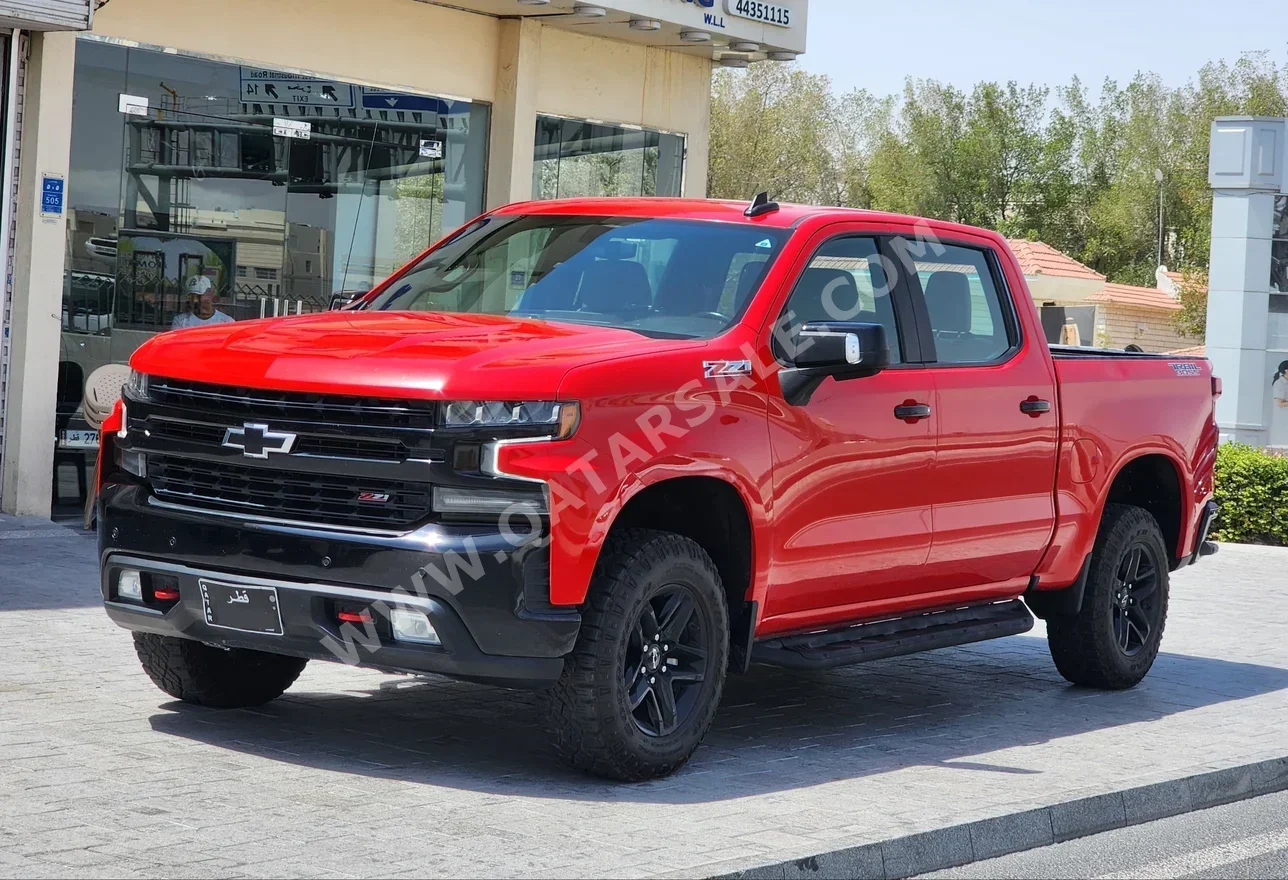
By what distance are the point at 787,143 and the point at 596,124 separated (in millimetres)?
50584

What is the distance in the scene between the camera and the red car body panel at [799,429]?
18.5ft

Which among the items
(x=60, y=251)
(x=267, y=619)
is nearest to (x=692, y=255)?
(x=267, y=619)

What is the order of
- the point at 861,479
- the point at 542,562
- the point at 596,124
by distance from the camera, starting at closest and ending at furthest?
the point at 542,562 < the point at 861,479 < the point at 596,124

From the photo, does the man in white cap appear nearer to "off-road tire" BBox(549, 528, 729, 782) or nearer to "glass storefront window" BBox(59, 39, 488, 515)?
"glass storefront window" BBox(59, 39, 488, 515)

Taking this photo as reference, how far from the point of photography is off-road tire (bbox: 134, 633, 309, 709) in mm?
6668

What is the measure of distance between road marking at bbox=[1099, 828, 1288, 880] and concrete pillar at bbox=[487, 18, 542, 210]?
10731mm

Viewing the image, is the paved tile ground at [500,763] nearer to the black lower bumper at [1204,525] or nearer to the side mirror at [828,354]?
the black lower bumper at [1204,525]

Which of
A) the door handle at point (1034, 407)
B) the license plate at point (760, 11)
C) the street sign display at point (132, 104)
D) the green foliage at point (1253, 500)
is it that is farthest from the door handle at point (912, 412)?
the green foliage at point (1253, 500)

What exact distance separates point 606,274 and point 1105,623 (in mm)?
3288

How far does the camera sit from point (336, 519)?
567cm

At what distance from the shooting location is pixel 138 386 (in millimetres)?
6191

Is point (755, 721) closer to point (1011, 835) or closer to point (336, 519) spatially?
point (1011, 835)

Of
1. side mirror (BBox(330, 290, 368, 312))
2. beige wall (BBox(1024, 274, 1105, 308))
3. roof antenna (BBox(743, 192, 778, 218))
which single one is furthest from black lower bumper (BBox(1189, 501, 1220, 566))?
beige wall (BBox(1024, 274, 1105, 308))

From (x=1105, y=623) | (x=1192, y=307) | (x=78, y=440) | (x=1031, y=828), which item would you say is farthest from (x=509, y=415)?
(x=1192, y=307)
